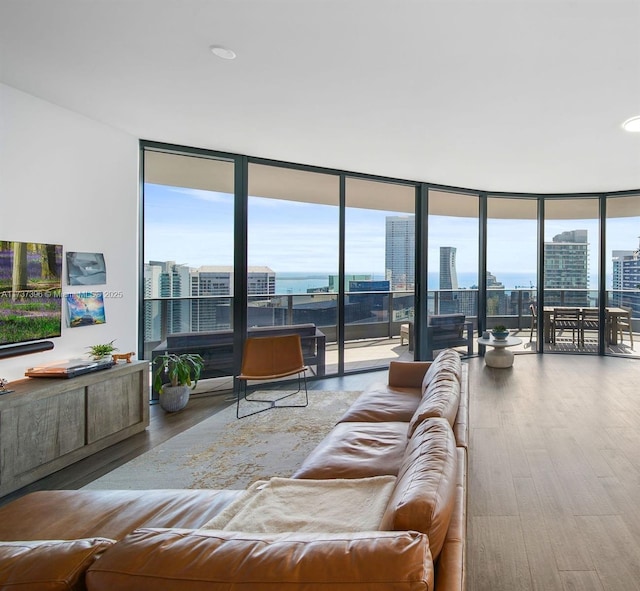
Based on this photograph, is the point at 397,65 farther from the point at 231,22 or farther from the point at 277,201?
the point at 277,201

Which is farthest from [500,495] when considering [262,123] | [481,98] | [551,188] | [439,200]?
[551,188]

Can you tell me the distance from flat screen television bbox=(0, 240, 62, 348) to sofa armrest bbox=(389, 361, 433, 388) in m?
2.77

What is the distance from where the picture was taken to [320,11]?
1.91 meters

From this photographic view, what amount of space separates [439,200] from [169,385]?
15.0 ft

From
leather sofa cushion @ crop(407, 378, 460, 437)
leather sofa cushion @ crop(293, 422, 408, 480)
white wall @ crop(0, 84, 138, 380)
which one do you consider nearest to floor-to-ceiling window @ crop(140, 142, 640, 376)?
white wall @ crop(0, 84, 138, 380)

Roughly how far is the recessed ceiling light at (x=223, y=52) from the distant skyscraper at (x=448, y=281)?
172 inches

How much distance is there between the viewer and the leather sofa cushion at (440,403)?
5.93 feet

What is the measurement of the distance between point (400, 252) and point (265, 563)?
16.5 ft

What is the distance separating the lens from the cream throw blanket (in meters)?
1.23

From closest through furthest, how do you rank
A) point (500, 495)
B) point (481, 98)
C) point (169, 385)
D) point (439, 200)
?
1. point (500, 495)
2. point (481, 98)
3. point (169, 385)
4. point (439, 200)

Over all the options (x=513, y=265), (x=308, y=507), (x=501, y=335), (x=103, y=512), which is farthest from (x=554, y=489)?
(x=513, y=265)

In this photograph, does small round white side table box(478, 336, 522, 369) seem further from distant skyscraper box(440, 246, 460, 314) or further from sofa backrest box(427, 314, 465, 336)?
distant skyscraper box(440, 246, 460, 314)

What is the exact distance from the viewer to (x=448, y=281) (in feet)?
19.6

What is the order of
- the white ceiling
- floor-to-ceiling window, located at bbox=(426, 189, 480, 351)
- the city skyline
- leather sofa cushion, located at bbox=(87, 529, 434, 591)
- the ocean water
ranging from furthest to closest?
floor-to-ceiling window, located at bbox=(426, 189, 480, 351)
the ocean water
the city skyline
the white ceiling
leather sofa cushion, located at bbox=(87, 529, 434, 591)
